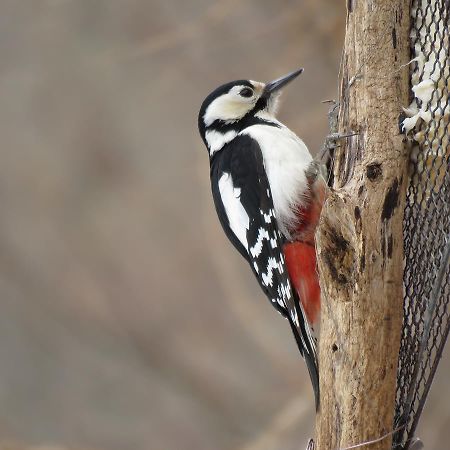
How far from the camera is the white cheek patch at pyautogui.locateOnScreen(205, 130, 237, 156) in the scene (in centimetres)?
270

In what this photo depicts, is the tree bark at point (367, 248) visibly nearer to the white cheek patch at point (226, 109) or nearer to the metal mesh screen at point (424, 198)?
the metal mesh screen at point (424, 198)

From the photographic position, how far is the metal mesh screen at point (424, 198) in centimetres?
206

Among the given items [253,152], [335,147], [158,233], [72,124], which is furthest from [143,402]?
[335,147]

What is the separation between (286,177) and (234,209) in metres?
0.19

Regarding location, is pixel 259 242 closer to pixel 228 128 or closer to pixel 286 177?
pixel 286 177

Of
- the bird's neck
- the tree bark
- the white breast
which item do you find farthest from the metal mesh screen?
the bird's neck

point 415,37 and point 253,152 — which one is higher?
point 253,152

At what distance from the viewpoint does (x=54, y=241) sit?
4.61 metres

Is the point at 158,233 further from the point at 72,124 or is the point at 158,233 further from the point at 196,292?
the point at 72,124

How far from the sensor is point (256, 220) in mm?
2459

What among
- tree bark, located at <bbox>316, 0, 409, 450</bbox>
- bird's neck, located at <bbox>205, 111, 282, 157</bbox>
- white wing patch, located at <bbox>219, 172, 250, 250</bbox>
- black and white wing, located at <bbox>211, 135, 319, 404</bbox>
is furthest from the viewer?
bird's neck, located at <bbox>205, 111, 282, 157</bbox>

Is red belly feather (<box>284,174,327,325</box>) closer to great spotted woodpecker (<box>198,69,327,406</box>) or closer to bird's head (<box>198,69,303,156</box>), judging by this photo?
great spotted woodpecker (<box>198,69,327,406</box>)

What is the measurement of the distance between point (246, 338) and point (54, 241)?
112 cm

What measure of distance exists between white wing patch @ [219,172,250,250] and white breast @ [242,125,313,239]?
0.10 m
